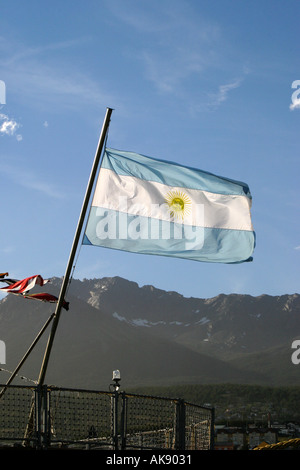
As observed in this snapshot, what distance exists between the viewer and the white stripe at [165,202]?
60.1ft

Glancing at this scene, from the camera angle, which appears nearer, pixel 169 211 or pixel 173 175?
pixel 169 211

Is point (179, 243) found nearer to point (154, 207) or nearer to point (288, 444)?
point (154, 207)

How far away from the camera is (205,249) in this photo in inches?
722

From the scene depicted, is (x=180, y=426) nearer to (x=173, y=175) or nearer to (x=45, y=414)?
(x=45, y=414)

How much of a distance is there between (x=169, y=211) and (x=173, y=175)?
0.99 meters

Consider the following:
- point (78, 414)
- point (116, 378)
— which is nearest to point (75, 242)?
point (78, 414)

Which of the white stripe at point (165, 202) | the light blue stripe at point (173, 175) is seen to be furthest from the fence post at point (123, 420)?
the light blue stripe at point (173, 175)

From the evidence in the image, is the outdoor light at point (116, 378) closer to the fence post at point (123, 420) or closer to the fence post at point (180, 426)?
the fence post at point (180, 426)

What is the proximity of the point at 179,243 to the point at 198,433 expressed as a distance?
18.7 feet

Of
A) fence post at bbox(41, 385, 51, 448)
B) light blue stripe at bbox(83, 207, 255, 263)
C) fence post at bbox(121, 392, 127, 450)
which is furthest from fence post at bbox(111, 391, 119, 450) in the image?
light blue stripe at bbox(83, 207, 255, 263)

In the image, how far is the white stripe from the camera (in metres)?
18.3

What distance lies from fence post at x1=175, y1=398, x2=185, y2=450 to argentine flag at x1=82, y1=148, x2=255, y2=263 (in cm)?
364

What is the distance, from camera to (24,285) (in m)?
19.3
